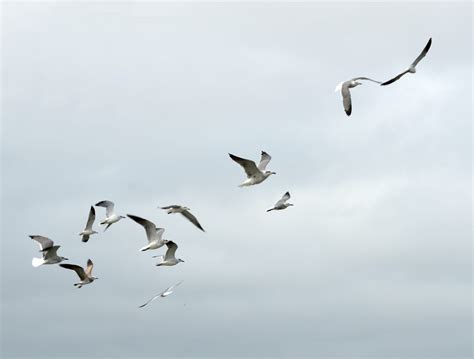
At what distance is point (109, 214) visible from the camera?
54781 mm

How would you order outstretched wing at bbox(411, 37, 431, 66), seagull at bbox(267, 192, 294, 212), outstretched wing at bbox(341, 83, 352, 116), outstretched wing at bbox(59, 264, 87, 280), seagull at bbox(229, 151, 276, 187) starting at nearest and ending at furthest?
outstretched wing at bbox(411, 37, 431, 66)
seagull at bbox(229, 151, 276, 187)
outstretched wing at bbox(341, 83, 352, 116)
seagull at bbox(267, 192, 294, 212)
outstretched wing at bbox(59, 264, 87, 280)

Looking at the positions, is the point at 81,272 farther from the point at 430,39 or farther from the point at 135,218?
the point at 430,39

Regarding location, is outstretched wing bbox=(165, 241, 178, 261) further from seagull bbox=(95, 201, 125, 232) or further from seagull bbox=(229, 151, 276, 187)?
seagull bbox=(229, 151, 276, 187)

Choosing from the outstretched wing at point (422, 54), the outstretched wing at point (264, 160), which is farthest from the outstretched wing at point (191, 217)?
the outstretched wing at point (422, 54)

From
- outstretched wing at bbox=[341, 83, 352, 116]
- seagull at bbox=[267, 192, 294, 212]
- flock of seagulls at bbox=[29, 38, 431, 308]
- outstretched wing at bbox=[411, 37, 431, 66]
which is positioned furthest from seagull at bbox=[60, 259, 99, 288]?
outstretched wing at bbox=[411, 37, 431, 66]

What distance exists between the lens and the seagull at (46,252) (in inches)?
2043

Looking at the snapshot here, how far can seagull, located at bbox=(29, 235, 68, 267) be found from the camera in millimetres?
51903

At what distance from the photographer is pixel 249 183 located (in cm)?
4866

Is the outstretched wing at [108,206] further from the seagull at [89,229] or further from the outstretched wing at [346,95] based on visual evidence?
the outstretched wing at [346,95]

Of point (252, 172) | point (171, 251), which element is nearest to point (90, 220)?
point (171, 251)

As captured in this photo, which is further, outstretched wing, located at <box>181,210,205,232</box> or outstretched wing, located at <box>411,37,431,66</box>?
outstretched wing, located at <box>181,210,205,232</box>

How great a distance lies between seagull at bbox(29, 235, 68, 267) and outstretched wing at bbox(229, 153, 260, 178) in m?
9.10

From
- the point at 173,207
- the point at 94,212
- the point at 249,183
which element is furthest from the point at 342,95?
the point at 94,212

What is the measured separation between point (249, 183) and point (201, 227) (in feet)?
10.6
